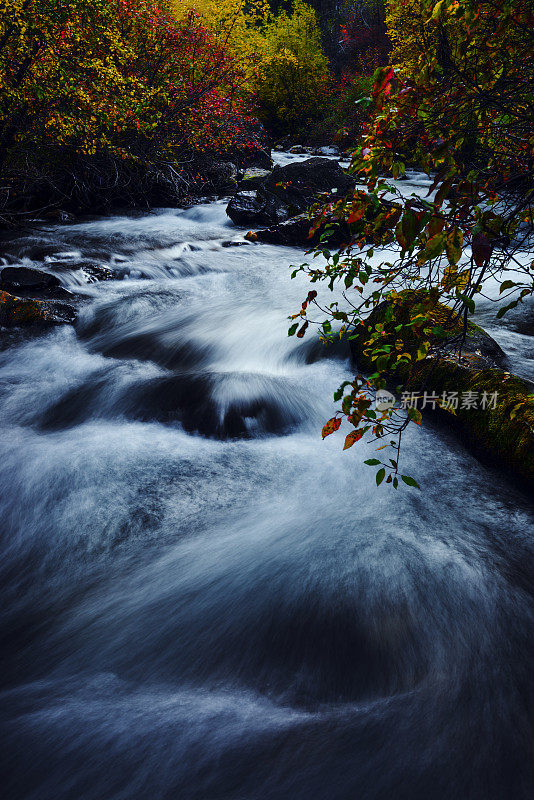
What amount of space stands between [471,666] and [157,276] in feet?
23.5

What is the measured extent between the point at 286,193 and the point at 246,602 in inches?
395

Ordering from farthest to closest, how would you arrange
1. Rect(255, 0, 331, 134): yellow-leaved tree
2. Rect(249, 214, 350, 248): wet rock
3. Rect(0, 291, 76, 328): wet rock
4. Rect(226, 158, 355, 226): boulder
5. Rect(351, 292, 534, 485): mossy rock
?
Rect(255, 0, 331, 134): yellow-leaved tree → Rect(226, 158, 355, 226): boulder → Rect(249, 214, 350, 248): wet rock → Rect(0, 291, 76, 328): wet rock → Rect(351, 292, 534, 485): mossy rock

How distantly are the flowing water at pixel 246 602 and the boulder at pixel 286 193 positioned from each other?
711 centimetres

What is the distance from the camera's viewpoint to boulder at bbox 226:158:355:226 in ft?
32.9

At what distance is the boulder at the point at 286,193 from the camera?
10031 mm

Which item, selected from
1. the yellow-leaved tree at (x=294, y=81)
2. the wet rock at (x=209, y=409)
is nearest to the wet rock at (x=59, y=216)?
the wet rock at (x=209, y=409)

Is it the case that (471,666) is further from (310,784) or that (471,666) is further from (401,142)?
(401,142)

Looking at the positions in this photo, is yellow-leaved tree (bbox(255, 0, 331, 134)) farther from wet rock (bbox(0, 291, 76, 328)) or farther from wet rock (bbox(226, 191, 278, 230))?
wet rock (bbox(0, 291, 76, 328))

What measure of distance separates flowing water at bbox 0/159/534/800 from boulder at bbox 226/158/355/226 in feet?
23.3

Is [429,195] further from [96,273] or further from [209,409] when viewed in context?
[96,273]

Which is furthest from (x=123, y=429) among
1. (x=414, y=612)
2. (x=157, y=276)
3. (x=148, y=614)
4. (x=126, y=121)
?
(x=126, y=121)

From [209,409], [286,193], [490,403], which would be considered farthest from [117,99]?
[490,403]

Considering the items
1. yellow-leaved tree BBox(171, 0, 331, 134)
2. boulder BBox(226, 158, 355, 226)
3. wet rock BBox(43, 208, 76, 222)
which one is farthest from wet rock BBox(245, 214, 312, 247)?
yellow-leaved tree BBox(171, 0, 331, 134)

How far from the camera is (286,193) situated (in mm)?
10383
